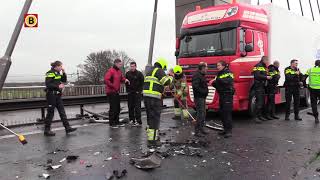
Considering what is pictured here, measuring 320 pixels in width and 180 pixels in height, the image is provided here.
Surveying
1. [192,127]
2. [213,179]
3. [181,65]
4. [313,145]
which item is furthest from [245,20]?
[213,179]

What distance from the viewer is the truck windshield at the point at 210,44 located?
10.9 meters

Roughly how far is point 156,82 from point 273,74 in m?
4.93

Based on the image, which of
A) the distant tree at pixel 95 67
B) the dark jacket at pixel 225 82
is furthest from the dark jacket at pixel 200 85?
the distant tree at pixel 95 67

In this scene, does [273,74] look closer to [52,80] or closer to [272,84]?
[272,84]

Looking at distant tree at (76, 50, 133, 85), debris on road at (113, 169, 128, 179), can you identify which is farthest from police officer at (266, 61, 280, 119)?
distant tree at (76, 50, 133, 85)

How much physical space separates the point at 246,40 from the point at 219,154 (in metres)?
4.90

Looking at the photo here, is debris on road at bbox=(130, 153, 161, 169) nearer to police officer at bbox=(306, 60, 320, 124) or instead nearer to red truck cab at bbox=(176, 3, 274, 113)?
red truck cab at bbox=(176, 3, 274, 113)

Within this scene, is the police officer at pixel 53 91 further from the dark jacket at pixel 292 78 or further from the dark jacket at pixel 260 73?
the dark jacket at pixel 292 78

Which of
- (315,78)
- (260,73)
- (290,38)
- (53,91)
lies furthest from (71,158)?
(290,38)

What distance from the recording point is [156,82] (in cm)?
801

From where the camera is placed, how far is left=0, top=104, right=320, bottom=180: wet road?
579cm

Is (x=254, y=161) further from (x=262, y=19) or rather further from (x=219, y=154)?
(x=262, y=19)

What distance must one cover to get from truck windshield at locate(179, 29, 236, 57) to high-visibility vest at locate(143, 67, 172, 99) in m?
3.42

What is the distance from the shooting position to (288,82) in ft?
38.5
